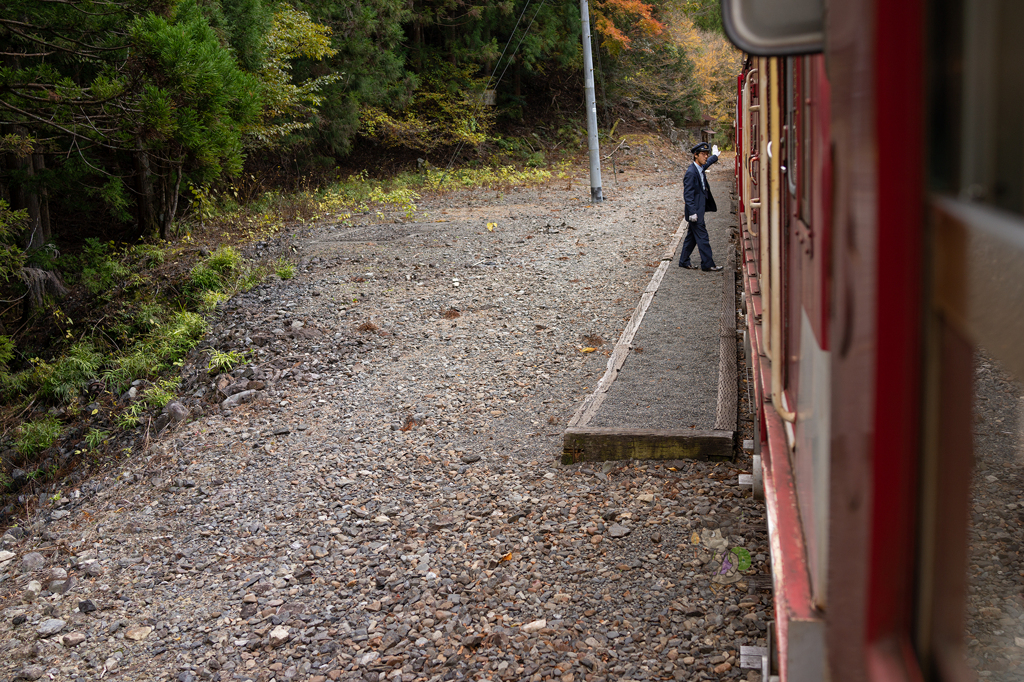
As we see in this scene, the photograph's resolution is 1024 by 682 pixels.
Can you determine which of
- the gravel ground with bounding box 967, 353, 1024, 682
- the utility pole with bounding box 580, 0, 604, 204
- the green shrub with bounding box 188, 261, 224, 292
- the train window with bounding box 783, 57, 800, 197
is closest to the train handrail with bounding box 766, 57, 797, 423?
the train window with bounding box 783, 57, 800, 197

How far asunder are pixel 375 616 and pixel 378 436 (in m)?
2.34

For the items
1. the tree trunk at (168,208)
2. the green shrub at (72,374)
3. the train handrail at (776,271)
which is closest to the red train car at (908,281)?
the train handrail at (776,271)

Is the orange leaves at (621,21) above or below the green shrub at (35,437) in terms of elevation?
above

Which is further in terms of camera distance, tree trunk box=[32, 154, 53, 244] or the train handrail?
tree trunk box=[32, 154, 53, 244]

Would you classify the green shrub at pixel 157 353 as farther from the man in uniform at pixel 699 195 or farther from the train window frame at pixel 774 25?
the train window frame at pixel 774 25

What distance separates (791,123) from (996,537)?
1.50 m

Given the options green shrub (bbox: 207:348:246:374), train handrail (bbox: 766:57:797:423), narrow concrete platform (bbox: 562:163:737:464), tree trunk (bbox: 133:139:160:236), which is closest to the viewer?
train handrail (bbox: 766:57:797:423)

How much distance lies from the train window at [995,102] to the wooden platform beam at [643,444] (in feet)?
14.5

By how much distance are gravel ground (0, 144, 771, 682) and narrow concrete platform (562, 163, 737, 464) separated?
0.52 feet

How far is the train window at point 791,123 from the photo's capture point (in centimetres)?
248

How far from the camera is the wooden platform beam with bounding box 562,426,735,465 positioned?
5.09 meters

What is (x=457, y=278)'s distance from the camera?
1078 cm

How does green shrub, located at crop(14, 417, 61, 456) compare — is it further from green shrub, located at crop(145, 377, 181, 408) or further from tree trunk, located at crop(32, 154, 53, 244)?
tree trunk, located at crop(32, 154, 53, 244)

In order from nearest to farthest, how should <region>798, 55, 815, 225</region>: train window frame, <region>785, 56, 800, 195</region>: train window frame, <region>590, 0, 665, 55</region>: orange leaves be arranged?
<region>798, 55, 815, 225</region>: train window frame → <region>785, 56, 800, 195</region>: train window frame → <region>590, 0, 665, 55</region>: orange leaves
